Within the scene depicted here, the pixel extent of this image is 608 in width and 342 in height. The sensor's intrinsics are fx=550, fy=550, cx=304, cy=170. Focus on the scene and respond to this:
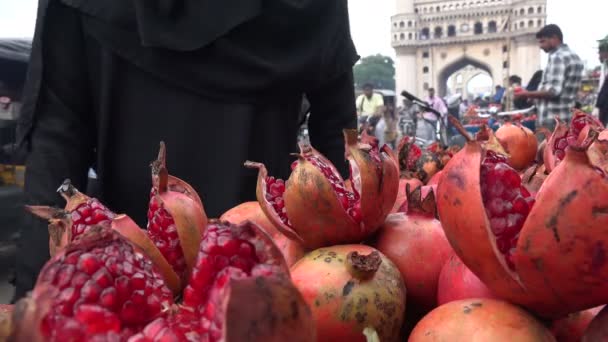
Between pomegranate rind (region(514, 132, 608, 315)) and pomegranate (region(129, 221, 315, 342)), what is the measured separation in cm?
32

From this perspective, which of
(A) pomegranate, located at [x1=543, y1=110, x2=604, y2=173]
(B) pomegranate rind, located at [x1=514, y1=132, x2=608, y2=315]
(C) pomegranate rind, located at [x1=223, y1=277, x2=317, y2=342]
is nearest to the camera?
(C) pomegranate rind, located at [x1=223, y1=277, x2=317, y2=342]

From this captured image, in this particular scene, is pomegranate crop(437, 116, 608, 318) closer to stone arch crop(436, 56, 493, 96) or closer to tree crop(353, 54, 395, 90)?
stone arch crop(436, 56, 493, 96)

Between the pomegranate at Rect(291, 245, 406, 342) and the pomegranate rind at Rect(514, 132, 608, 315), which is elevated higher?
the pomegranate rind at Rect(514, 132, 608, 315)

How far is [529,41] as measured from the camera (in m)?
40.3

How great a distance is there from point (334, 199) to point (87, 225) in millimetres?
393

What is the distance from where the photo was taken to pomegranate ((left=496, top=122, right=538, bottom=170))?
6.79ft

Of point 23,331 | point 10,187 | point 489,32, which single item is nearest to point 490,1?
point 489,32

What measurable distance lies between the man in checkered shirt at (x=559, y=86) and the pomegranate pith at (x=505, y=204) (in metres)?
4.77

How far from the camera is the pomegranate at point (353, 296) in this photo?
766 mm

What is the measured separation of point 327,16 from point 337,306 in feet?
4.42

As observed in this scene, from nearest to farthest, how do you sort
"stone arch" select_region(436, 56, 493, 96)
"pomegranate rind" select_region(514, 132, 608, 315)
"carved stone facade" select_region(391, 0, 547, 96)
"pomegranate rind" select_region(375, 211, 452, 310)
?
"pomegranate rind" select_region(514, 132, 608, 315) < "pomegranate rind" select_region(375, 211, 452, 310) < "carved stone facade" select_region(391, 0, 547, 96) < "stone arch" select_region(436, 56, 493, 96)

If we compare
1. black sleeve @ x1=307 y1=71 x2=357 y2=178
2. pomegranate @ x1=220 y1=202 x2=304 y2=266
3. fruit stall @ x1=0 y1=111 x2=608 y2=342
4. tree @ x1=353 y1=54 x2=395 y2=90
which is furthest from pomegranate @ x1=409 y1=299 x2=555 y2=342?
tree @ x1=353 y1=54 x2=395 y2=90

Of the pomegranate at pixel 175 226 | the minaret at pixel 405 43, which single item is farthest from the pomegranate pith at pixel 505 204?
the minaret at pixel 405 43

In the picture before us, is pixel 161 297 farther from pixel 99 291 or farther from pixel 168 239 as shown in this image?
pixel 168 239
